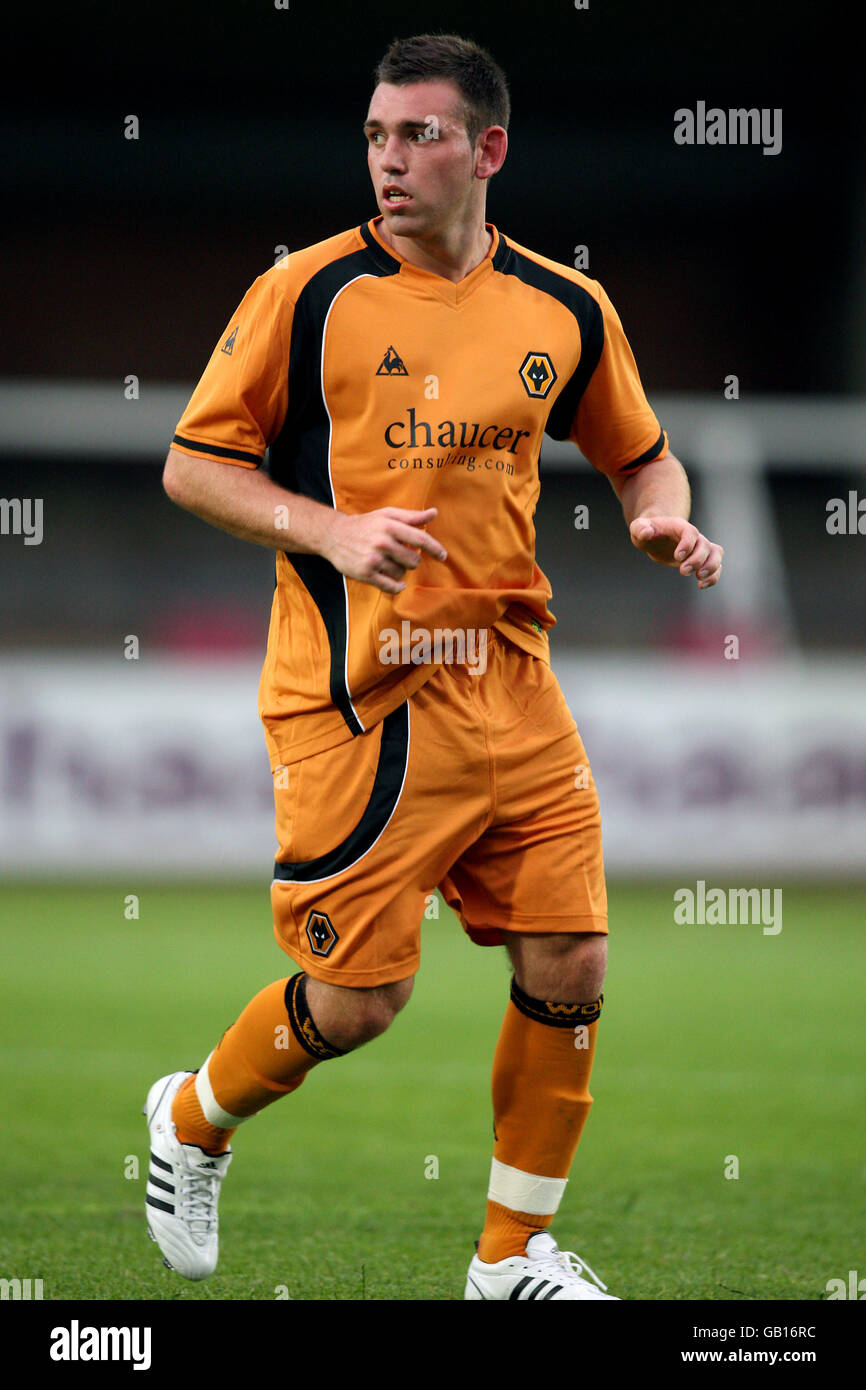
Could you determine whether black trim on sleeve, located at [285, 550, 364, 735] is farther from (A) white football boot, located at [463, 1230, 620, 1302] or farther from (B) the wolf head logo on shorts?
(A) white football boot, located at [463, 1230, 620, 1302]

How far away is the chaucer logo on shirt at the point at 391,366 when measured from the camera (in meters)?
3.01

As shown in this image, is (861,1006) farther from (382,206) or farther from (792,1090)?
(382,206)

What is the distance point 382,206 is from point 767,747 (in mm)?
7367

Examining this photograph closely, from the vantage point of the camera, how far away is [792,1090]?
545 cm

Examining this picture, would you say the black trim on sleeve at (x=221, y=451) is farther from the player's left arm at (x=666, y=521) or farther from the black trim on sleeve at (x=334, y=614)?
the player's left arm at (x=666, y=521)

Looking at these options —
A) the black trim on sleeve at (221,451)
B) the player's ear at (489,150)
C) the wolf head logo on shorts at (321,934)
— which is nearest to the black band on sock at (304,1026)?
the wolf head logo on shorts at (321,934)

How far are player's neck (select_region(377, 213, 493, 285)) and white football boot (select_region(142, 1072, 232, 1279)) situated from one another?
1780 mm

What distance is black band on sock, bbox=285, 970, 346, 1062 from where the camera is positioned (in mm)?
3100

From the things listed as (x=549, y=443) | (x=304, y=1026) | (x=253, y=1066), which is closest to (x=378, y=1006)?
(x=304, y=1026)

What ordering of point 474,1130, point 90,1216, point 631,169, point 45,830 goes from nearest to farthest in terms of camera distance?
1. point 90,1216
2. point 474,1130
3. point 45,830
4. point 631,169

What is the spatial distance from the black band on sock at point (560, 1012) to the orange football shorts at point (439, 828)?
164mm

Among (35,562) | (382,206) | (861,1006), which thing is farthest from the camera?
(35,562)

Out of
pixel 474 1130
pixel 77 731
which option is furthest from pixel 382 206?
pixel 77 731

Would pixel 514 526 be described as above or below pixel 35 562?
below
